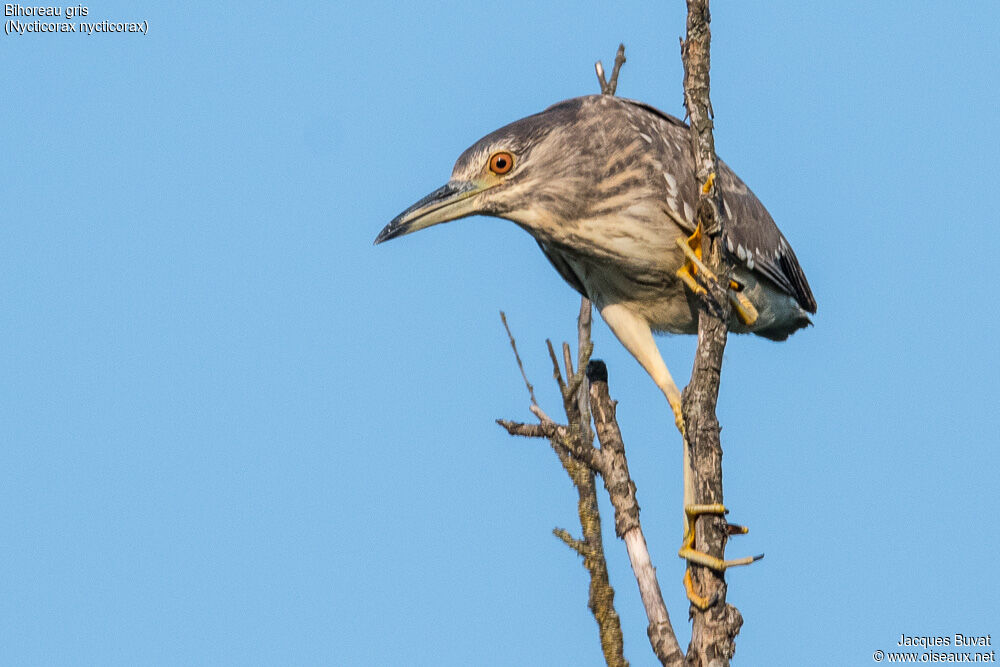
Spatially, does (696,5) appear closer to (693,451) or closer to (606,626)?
(693,451)

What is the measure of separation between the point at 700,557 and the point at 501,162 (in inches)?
92.8

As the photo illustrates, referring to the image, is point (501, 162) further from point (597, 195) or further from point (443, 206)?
point (597, 195)

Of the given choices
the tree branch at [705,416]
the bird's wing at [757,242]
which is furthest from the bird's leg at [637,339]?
the tree branch at [705,416]

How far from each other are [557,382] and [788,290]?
9.15ft

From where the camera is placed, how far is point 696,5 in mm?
4973

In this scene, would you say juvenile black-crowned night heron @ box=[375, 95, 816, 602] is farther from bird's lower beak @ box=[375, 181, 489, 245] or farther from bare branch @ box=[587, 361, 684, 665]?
bare branch @ box=[587, 361, 684, 665]

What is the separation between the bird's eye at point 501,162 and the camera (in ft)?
19.4

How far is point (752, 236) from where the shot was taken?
6.43m

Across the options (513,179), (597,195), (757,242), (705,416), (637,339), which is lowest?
(705,416)

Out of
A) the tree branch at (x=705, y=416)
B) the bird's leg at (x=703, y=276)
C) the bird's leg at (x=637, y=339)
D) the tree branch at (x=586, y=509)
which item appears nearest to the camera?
the tree branch at (x=586, y=509)

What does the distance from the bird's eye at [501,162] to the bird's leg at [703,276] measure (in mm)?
1001

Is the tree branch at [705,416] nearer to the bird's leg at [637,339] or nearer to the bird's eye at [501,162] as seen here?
the bird's eye at [501,162]

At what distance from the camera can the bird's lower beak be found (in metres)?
5.90

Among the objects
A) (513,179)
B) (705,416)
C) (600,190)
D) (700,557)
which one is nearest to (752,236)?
(600,190)
